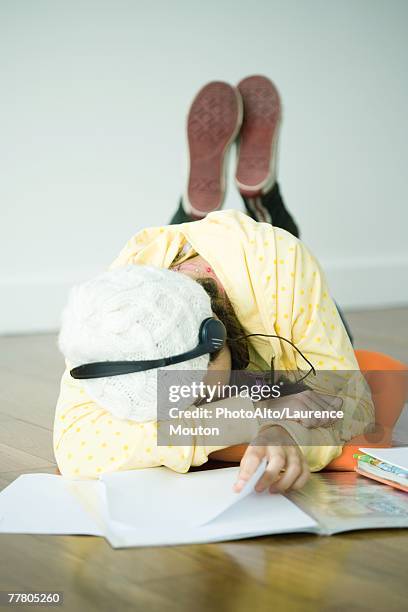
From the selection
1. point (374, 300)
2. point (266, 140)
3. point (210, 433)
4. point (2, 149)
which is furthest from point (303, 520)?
point (374, 300)

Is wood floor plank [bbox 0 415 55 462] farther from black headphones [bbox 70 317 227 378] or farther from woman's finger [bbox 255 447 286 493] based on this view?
woman's finger [bbox 255 447 286 493]

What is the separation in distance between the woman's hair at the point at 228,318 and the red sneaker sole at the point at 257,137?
2.72 ft

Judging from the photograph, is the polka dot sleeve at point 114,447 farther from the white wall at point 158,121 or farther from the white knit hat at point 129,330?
the white wall at point 158,121

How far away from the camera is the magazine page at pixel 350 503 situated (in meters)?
1.03

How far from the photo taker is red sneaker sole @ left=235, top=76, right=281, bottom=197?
6.95ft

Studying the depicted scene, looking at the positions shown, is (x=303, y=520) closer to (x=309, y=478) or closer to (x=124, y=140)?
(x=309, y=478)

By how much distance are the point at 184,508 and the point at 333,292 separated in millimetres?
2253

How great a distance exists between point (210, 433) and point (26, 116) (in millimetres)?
1657

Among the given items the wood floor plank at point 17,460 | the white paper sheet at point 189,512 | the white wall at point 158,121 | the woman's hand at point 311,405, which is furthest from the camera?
the white wall at point 158,121

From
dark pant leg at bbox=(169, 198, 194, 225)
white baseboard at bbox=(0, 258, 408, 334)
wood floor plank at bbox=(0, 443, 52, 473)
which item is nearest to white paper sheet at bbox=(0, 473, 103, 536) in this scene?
wood floor plank at bbox=(0, 443, 52, 473)

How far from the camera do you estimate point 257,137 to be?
7.07ft

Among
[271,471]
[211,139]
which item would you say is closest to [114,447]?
[271,471]

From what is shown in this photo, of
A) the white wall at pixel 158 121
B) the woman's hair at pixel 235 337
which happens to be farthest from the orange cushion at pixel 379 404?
the white wall at pixel 158 121

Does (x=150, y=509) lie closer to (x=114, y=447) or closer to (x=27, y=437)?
(x=114, y=447)
